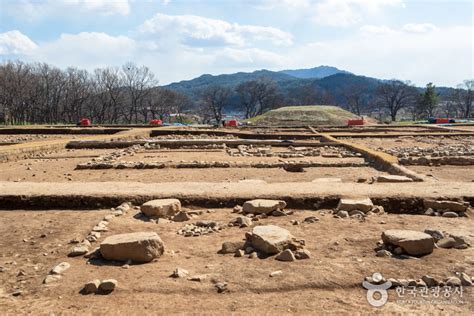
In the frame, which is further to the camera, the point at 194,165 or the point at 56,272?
the point at 194,165

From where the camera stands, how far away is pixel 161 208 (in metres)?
5.31

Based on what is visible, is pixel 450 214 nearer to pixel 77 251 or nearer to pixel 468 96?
pixel 77 251

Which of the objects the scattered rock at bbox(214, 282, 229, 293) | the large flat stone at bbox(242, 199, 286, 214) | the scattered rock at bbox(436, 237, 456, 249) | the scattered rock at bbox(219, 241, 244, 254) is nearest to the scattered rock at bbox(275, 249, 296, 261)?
the scattered rock at bbox(219, 241, 244, 254)

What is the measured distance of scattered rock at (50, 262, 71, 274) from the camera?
353cm

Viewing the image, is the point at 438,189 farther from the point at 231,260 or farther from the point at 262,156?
the point at 262,156

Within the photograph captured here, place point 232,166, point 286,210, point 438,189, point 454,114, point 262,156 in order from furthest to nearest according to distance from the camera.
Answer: point 454,114 → point 262,156 → point 232,166 → point 438,189 → point 286,210

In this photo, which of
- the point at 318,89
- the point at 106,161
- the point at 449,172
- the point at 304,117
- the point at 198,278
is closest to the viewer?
the point at 198,278

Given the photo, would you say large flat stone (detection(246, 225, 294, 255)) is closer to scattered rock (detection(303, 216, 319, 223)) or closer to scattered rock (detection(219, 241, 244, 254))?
scattered rock (detection(219, 241, 244, 254))

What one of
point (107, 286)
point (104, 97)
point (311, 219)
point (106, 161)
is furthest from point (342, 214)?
point (104, 97)

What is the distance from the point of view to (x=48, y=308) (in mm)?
2969

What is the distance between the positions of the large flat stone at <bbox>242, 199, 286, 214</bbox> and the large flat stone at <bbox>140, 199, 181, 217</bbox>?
0.90 metres

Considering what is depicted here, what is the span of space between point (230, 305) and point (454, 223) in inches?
127

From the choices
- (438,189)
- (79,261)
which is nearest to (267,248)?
(79,261)

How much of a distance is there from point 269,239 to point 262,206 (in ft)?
4.77
